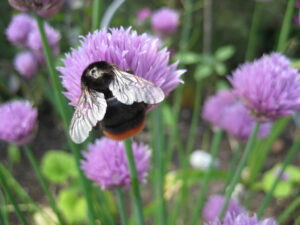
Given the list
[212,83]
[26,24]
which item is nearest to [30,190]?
[26,24]

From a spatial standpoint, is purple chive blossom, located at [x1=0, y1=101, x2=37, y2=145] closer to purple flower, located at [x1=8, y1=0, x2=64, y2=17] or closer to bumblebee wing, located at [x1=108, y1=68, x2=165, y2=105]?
purple flower, located at [x1=8, y1=0, x2=64, y2=17]

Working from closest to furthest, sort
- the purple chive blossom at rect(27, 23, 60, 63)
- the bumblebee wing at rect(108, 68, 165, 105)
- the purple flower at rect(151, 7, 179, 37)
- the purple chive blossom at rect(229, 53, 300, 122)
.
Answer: the bumblebee wing at rect(108, 68, 165, 105)
the purple chive blossom at rect(229, 53, 300, 122)
the purple chive blossom at rect(27, 23, 60, 63)
the purple flower at rect(151, 7, 179, 37)

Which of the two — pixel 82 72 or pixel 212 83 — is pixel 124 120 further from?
pixel 212 83

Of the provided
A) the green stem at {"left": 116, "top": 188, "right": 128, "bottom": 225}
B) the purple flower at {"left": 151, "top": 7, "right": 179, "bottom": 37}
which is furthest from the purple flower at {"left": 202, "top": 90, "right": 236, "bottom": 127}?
the green stem at {"left": 116, "top": 188, "right": 128, "bottom": 225}

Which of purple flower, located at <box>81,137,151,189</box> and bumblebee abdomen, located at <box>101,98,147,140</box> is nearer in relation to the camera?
bumblebee abdomen, located at <box>101,98,147,140</box>

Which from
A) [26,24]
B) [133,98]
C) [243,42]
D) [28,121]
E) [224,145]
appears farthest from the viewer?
[243,42]

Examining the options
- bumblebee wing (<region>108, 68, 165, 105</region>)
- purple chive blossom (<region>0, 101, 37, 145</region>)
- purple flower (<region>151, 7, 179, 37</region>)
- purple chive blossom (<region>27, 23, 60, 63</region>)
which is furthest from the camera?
purple flower (<region>151, 7, 179, 37</region>)
